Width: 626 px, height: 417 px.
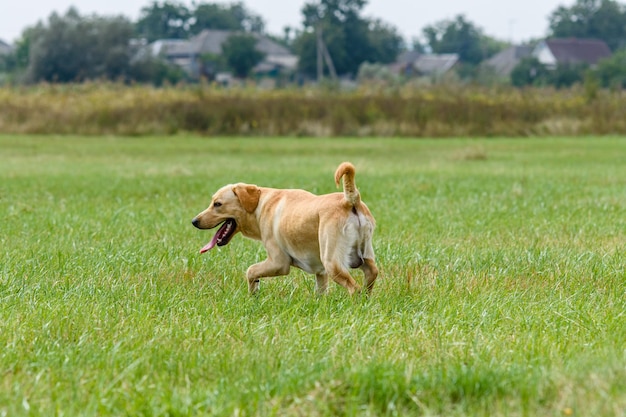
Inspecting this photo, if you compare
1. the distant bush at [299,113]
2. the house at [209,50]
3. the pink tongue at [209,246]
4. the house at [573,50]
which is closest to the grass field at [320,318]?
the pink tongue at [209,246]

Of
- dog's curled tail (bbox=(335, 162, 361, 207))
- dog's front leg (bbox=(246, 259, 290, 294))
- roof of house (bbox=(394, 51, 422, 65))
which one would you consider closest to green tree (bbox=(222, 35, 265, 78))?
roof of house (bbox=(394, 51, 422, 65))

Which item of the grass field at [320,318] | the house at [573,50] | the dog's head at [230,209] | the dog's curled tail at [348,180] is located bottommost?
the house at [573,50]

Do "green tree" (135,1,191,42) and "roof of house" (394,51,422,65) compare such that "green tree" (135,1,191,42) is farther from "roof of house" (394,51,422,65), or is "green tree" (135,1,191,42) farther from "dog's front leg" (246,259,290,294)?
"dog's front leg" (246,259,290,294)

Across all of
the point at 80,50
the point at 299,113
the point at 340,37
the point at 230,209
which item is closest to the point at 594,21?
the point at 340,37

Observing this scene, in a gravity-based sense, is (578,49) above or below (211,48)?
below

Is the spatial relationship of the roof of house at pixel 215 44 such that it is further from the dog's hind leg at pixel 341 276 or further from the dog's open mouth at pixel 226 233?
the dog's hind leg at pixel 341 276

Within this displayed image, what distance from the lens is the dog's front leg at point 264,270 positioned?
6.05 meters

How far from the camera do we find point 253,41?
8375 centimetres

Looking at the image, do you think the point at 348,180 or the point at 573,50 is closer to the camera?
the point at 348,180

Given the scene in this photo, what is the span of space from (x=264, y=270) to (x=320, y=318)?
3.04ft

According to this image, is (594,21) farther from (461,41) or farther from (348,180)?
(348,180)

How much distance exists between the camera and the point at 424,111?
3566cm

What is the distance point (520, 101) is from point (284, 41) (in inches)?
3407

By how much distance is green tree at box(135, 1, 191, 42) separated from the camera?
118375 millimetres
